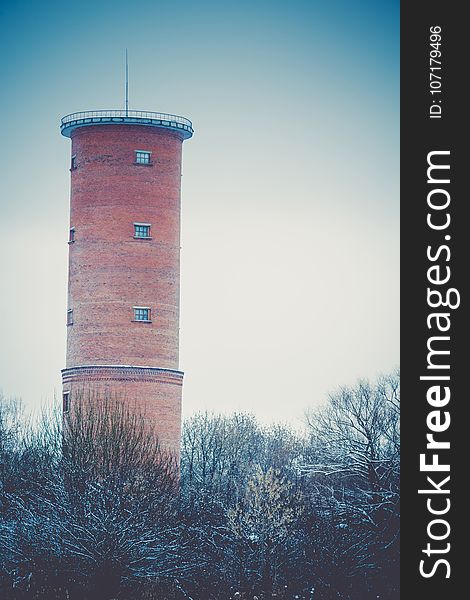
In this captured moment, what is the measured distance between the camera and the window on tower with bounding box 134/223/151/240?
133 feet

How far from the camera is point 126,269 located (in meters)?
40.1

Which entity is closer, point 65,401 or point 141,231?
point 141,231

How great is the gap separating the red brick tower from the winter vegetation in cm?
110

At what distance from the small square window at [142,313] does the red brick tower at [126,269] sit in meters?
0.03

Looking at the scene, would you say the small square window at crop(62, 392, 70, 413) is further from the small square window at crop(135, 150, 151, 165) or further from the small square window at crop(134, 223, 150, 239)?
the small square window at crop(135, 150, 151, 165)

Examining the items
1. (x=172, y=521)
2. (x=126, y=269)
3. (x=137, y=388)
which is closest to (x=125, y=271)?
(x=126, y=269)

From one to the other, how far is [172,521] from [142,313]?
23.3ft

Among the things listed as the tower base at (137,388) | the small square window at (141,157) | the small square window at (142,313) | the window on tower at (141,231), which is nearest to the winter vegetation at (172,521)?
the tower base at (137,388)

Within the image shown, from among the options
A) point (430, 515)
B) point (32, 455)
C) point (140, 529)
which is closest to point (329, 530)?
point (140, 529)

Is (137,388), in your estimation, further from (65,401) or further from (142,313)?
(65,401)

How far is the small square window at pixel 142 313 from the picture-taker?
40000 mm

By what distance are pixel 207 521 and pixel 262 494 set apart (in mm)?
1808

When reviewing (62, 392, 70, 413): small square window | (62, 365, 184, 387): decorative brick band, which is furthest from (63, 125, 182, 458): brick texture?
(62, 392, 70, 413): small square window

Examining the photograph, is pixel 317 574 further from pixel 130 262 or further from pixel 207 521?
pixel 130 262
